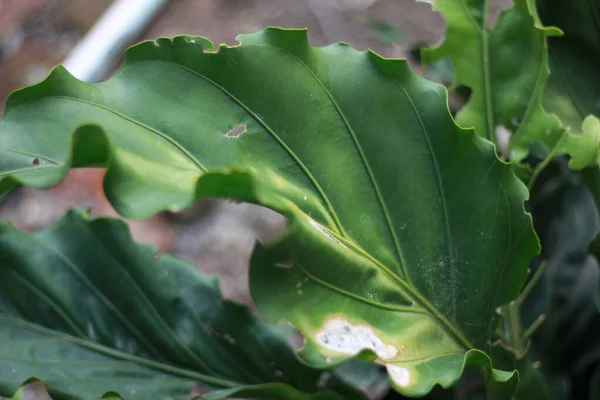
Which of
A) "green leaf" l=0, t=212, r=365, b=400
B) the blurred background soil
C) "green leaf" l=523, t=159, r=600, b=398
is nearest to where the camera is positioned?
"green leaf" l=0, t=212, r=365, b=400

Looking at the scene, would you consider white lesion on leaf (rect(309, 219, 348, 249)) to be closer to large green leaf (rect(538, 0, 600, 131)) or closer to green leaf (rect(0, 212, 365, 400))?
green leaf (rect(0, 212, 365, 400))

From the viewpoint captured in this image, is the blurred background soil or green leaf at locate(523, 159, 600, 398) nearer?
green leaf at locate(523, 159, 600, 398)

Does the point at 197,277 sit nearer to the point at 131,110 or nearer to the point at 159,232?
the point at 131,110

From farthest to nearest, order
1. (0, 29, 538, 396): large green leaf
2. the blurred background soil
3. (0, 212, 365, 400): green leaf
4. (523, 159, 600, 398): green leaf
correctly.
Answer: the blurred background soil < (523, 159, 600, 398): green leaf < (0, 212, 365, 400): green leaf < (0, 29, 538, 396): large green leaf

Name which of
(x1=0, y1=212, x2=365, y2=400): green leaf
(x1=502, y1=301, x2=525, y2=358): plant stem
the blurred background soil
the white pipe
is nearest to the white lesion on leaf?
(x1=0, y1=212, x2=365, y2=400): green leaf

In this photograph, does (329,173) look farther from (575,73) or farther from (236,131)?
(575,73)

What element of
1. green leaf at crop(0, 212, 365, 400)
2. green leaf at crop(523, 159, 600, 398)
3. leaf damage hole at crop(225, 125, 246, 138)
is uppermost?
leaf damage hole at crop(225, 125, 246, 138)
